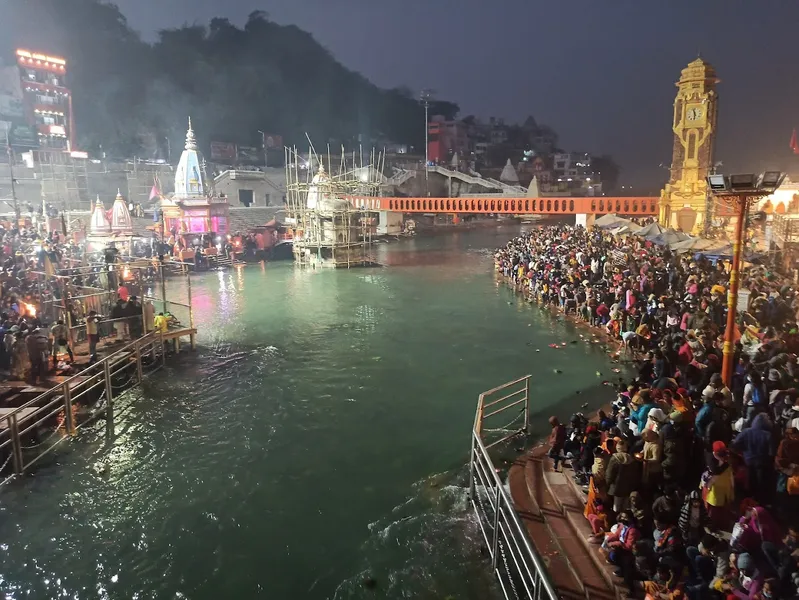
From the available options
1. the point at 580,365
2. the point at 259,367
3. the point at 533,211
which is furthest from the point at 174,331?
the point at 533,211

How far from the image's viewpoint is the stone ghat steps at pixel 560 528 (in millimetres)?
5934

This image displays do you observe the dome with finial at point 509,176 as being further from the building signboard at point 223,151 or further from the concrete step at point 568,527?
the concrete step at point 568,527

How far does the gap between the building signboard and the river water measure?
51.4 meters

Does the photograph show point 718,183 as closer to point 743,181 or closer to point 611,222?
point 743,181

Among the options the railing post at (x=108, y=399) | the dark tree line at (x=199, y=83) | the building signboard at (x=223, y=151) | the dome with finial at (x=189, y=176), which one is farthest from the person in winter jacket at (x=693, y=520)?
the building signboard at (x=223, y=151)

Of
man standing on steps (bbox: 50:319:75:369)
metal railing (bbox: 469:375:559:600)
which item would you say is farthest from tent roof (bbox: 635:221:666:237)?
man standing on steps (bbox: 50:319:75:369)

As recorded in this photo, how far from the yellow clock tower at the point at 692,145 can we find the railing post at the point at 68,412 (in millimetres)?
28452

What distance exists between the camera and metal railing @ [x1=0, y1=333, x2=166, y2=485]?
9.45 m

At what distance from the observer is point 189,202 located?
3781cm

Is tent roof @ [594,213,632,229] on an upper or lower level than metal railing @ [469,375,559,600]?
upper

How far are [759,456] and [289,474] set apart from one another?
684 cm

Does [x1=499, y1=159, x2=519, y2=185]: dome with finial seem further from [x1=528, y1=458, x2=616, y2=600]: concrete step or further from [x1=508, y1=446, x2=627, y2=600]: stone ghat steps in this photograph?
[x1=528, y1=458, x2=616, y2=600]: concrete step

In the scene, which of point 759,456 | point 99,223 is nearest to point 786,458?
point 759,456

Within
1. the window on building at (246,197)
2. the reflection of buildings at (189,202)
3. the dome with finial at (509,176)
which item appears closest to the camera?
the reflection of buildings at (189,202)
